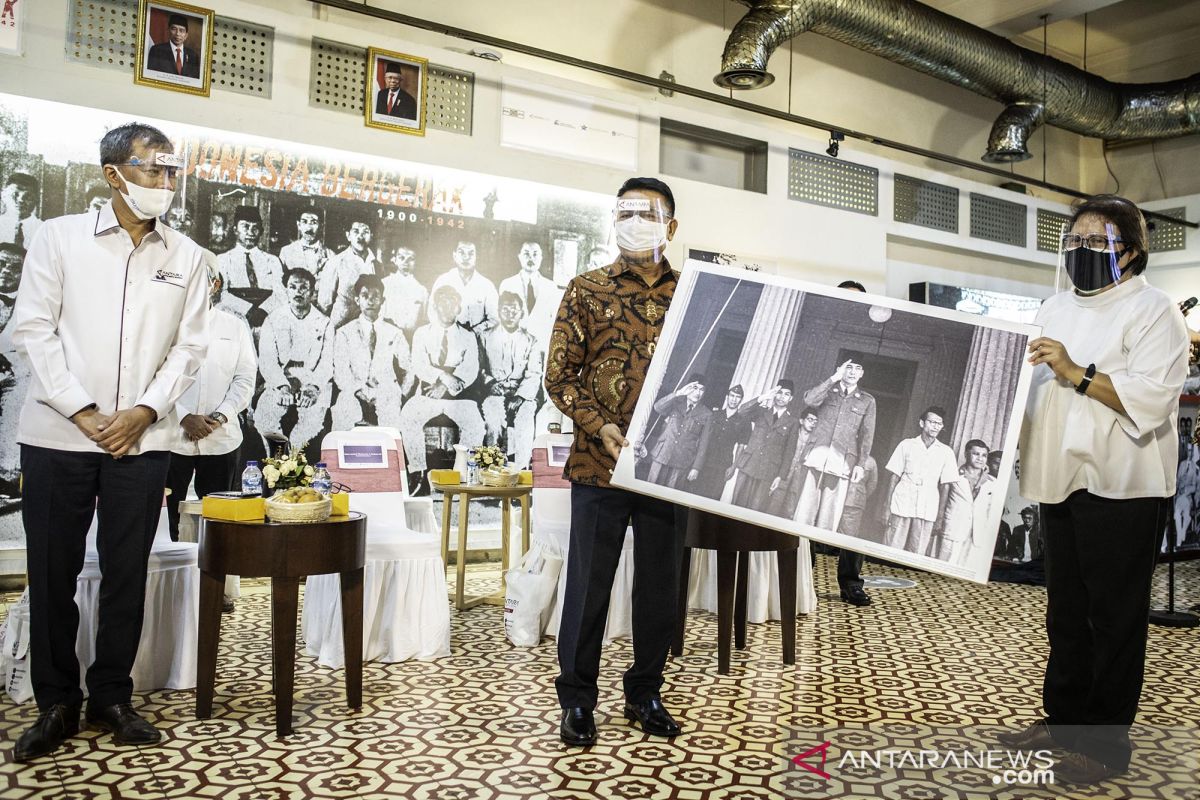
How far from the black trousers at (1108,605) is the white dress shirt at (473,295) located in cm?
454

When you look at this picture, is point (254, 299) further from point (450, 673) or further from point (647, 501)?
point (647, 501)

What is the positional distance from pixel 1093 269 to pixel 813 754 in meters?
1.71

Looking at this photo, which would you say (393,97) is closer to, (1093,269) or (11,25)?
(11,25)

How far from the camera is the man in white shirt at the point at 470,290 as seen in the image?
6.46 m

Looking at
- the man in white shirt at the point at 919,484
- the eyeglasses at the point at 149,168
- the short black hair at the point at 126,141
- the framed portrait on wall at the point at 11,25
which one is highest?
the framed portrait on wall at the point at 11,25

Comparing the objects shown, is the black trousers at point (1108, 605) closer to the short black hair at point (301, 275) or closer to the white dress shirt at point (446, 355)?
the white dress shirt at point (446, 355)

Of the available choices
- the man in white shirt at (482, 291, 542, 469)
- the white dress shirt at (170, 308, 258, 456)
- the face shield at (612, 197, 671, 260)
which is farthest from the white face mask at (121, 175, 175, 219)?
the man in white shirt at (482, 291, 542, 469)

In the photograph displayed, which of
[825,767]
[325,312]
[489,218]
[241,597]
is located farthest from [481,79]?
[825,767]

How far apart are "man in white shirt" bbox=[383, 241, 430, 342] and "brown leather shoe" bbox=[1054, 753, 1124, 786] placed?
15.7 feet

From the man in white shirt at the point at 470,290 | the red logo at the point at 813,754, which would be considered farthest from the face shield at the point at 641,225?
the man in white shirt at the point at 470,290

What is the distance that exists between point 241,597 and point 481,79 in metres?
3.90

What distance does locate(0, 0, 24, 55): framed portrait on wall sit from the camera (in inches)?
198

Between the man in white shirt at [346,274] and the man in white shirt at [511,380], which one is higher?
the man in white shirt at [346,274]

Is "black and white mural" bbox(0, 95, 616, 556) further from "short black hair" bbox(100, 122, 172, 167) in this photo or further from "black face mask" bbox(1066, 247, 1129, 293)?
"black face mask" bbox(1066, 247, 1129, 293)
